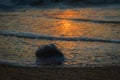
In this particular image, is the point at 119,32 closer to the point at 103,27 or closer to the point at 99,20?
the point at 103,27

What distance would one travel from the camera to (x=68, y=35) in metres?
9.64

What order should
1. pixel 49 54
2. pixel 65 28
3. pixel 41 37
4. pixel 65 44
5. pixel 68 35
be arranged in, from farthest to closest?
pixel 65 28 < pixel 68 35 < pixel 41 37 < pixel 65 44 < pixel 49 54

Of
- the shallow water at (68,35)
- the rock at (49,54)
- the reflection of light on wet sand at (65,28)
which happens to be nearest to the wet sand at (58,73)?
the shallow water at (68,35)

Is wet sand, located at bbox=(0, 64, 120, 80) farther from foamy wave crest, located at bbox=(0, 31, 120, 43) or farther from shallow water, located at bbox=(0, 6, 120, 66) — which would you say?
foamy wave crest, located at bbox=(0, 31, 120, 43)

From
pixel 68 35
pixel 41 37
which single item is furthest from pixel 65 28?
pixel 41 37

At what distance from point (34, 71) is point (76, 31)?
377cm

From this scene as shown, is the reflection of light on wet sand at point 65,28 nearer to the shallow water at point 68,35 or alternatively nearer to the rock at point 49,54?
the shallow water at point 68,35

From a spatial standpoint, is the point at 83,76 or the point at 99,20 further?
the point at 99,20

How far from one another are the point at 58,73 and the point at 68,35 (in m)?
3.36

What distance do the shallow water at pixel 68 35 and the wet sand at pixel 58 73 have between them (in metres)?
0.41

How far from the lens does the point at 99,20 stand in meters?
11.9

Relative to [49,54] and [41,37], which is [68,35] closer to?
[41,37]

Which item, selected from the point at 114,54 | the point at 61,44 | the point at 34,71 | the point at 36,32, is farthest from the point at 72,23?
the point at 34,71

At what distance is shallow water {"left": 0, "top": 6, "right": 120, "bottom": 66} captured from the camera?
7398mm
